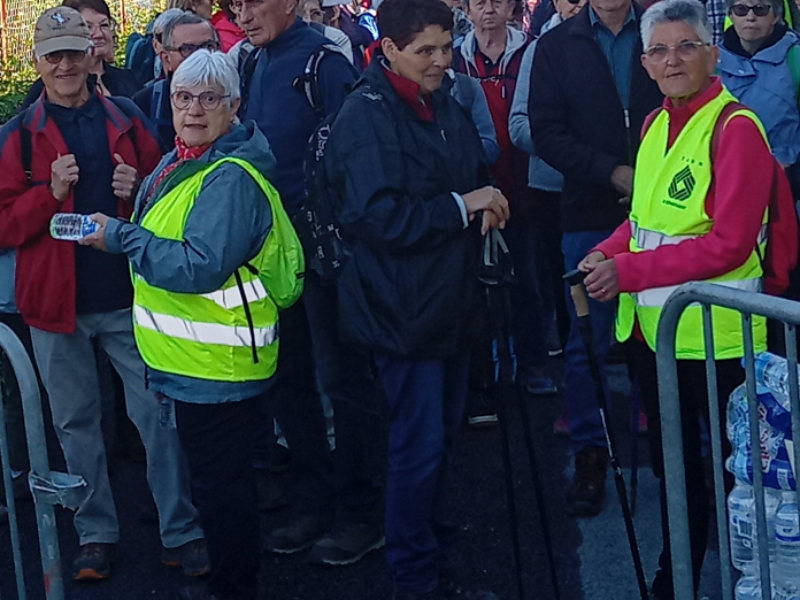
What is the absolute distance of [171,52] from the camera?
546 cm

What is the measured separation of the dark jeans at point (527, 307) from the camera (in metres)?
6.50

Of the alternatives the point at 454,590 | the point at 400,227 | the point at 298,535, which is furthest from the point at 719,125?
the point at 298,535

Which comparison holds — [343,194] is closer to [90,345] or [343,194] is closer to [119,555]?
[90,345]

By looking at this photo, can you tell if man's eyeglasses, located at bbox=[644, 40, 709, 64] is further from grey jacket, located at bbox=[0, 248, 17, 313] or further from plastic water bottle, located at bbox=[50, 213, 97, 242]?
grey jacket, located at bbox=[0, 248, 17, 313]

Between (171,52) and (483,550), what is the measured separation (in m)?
2.54

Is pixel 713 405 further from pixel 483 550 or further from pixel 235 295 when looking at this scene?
pixel 483 550

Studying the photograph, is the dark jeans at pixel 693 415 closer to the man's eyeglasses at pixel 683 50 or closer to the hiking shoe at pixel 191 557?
the man's eyeglasses at pixel 683 50

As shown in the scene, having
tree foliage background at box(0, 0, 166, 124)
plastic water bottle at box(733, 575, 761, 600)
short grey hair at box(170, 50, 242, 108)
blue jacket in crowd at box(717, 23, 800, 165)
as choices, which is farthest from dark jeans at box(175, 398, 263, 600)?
tree foliage background at box(0, 0, 166, 124)

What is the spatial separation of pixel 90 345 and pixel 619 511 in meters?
2.20

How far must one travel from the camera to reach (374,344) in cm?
394

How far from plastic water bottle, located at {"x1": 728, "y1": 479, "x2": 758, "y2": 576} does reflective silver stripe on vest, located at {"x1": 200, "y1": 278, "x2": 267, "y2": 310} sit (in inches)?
62.1

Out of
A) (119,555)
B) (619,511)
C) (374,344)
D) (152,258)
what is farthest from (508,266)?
(119,555)

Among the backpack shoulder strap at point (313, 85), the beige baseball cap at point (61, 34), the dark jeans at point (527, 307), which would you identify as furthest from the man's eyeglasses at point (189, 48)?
the dark jeans at point (527, 307)

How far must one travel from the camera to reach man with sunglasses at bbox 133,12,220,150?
5.41m
